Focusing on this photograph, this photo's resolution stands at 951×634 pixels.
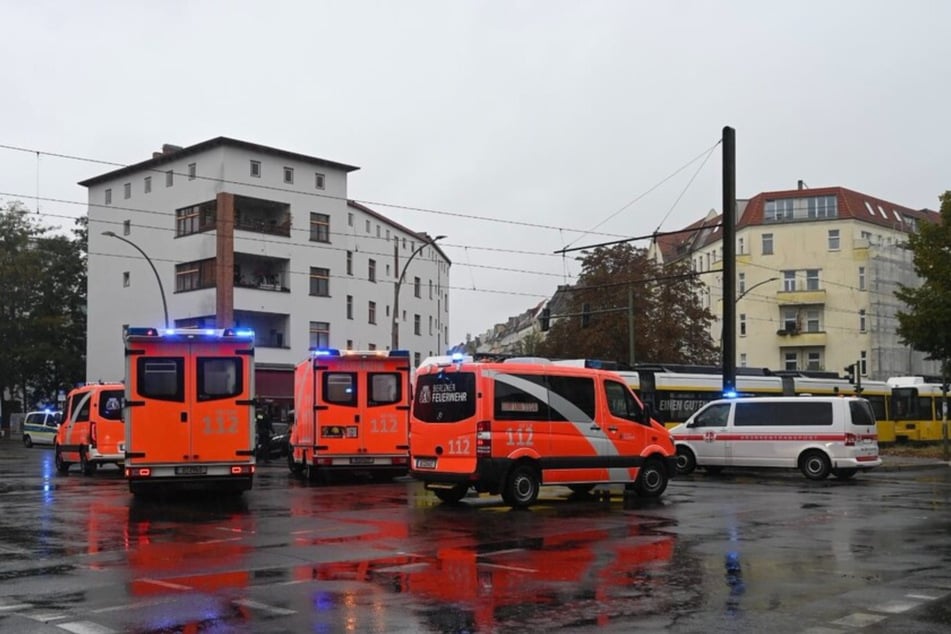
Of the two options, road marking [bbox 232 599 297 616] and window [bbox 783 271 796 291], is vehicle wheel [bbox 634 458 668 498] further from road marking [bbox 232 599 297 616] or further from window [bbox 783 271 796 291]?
Answer: window [bbox 783 271 796 291]

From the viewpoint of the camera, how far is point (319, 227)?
58.2m

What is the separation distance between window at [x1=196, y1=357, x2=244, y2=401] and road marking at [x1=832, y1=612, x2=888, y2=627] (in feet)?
41.1

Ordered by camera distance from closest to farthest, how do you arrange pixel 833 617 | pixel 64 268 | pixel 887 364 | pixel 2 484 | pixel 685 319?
pixel 833 617 → pixel 2 484 → pixel 685 319 → pixel 64 268 → pixel 887 364

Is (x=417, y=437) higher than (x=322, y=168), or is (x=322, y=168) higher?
(x=322, y=168)

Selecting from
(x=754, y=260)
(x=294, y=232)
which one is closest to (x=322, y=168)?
(x=294, y=232)

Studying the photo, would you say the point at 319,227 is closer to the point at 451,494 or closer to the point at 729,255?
the point at 729,255

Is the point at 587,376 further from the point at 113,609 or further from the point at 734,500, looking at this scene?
the point at 113,609

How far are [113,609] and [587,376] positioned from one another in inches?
427

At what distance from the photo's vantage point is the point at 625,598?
28.8 feet

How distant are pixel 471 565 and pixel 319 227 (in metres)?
49.0

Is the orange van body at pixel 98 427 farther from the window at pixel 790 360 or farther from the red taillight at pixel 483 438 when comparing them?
the window at pixel 790 360

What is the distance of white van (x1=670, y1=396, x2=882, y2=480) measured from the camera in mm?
24688

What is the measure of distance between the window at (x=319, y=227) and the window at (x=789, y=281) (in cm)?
3606

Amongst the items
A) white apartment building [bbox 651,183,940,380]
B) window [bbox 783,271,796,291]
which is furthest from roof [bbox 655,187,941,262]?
window [bbox 783,271,796,291]
